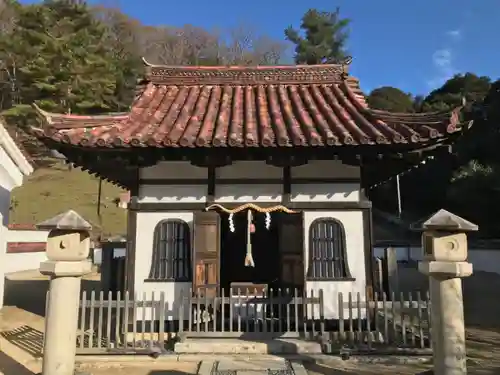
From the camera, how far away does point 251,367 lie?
6.66 meters

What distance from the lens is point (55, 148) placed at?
25.6 ft

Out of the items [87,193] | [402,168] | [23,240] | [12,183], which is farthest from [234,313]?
[87,193]

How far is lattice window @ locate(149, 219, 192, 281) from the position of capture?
847 cm

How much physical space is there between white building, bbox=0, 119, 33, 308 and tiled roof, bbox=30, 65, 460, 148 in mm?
3420

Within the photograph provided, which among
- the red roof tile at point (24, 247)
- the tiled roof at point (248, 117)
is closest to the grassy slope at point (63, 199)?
the red roof tile at point (24, 247)

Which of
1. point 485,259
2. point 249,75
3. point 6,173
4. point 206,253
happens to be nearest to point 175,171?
point 206,253

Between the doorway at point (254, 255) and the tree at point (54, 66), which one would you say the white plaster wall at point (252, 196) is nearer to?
the doorway at point (254, 255)

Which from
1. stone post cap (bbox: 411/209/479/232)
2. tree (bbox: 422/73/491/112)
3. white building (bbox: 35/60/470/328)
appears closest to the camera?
stone post cap (bbox: 411/209/479/232)

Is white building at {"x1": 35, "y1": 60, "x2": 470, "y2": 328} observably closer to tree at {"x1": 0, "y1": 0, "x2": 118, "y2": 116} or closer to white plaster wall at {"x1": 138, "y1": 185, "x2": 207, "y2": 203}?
white plaster wall at {"x1": 138, "y1": 185, "x2": 207, "y2": 203}

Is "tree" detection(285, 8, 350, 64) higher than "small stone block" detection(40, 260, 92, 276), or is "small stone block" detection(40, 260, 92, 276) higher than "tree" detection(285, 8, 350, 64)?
"tree" detection(285, 8, 350, 64)

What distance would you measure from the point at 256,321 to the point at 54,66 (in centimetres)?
3222

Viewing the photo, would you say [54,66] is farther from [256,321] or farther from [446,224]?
[446,224]

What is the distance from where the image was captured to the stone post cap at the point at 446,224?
5.54 metres

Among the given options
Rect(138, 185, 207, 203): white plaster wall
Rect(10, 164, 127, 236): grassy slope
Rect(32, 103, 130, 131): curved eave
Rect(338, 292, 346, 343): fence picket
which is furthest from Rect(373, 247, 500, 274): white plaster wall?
Rect(10, 164, 127, 236): grassy slope
